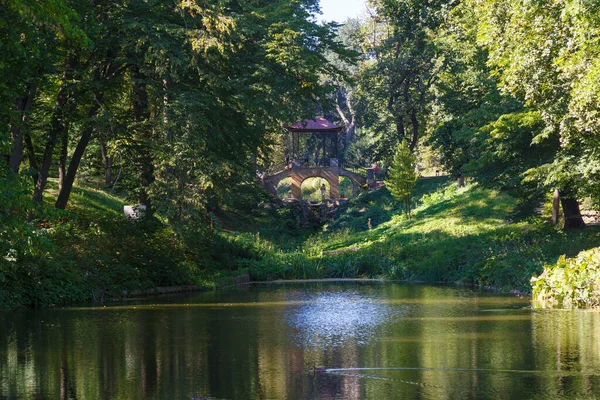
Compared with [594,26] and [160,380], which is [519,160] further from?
[160,380]

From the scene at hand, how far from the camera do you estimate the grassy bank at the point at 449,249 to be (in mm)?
27891

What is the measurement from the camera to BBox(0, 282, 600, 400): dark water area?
10141mm

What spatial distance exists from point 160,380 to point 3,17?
27.4ft

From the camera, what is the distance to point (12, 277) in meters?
20.6

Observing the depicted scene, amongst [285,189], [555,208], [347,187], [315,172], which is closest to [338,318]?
[555,208]

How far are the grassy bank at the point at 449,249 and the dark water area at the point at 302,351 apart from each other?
20.7 ft

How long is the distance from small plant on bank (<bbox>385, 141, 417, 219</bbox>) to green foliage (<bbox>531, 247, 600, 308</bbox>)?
86.3ft

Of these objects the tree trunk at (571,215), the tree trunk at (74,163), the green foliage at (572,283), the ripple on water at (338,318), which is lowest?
the ripple on water at (338,318)

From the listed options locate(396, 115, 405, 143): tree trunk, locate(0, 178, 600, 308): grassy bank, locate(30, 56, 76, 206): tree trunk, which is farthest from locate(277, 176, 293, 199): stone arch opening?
locate(30, 56, 76, 206): tree trunk

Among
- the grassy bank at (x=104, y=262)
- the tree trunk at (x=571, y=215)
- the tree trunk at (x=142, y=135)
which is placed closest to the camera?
the grassy bank at (x=104, y=262)

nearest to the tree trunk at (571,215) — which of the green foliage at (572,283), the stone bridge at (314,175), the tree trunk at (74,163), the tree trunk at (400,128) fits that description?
the green foliage at (572,283)

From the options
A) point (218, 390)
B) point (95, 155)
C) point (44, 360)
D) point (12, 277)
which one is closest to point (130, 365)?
point (44, 360)

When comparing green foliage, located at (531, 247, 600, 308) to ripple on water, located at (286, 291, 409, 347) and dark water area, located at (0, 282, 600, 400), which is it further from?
ripple on water, located at (286, 291, 409, 347)

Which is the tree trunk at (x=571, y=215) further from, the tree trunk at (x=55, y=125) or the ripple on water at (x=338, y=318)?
the tree trunk at (x=55, y=125)
